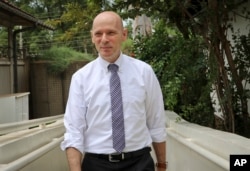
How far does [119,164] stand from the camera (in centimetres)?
223

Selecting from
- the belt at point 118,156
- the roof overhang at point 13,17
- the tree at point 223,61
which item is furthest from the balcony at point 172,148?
the roof overhang at point 13,17

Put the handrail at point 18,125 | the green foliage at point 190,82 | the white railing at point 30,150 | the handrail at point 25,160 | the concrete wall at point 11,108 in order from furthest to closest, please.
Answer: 1. the concrete wall at point 11,108
2. the green foliage at point 190,82
3. the handrail at point 18,125
4. the white railing at point 30,150
5. the handrail at point 25,160

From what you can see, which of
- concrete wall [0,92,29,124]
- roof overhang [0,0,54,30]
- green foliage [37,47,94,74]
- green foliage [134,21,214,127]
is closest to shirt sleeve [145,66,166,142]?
green foliage [134,21,214,127]

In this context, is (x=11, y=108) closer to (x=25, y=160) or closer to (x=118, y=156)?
(x=25, y=160)

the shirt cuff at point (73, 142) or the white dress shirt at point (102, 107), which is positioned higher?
the white dress shirt at point (102, 107)

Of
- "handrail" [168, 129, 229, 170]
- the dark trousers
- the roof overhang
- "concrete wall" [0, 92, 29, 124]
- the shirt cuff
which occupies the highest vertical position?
the roof overhang

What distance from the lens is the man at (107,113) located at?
2.22 meters

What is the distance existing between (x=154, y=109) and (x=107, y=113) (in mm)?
301

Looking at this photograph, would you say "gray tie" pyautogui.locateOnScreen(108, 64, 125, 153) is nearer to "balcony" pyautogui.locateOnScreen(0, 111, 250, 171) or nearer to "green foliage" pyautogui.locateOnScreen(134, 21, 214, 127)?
"balcony" pyautogui.locateOnScreen(0, 111, 250, 171)

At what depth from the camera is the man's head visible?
2.25 metres

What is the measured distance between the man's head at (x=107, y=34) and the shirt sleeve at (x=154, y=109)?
0.24 m

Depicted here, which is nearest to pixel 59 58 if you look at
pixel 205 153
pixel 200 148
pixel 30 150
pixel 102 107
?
pixel 30 150

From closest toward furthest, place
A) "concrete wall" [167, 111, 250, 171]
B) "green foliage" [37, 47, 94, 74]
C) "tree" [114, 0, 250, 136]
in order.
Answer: "concrete wall" [167, 111, 250, 171]
"tree" [114, 0, 250, 136]
"green foliage" [37, 47, 94, 74]

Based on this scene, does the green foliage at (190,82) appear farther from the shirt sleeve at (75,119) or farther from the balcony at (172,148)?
the shirt sleeve at (75,119)
